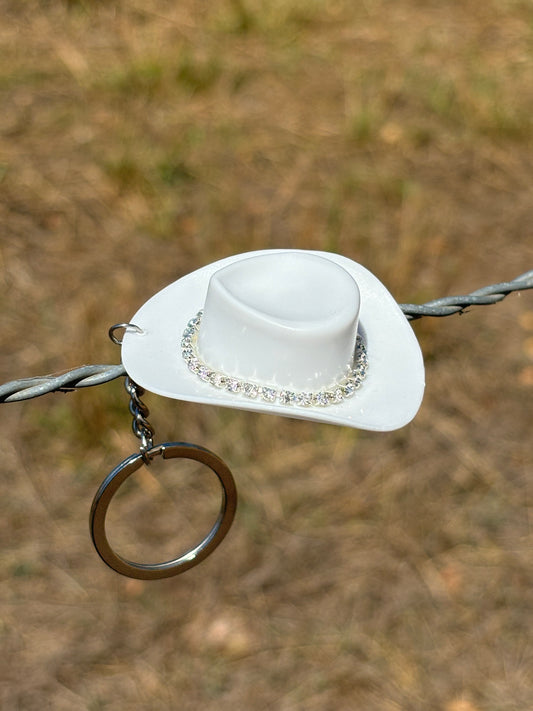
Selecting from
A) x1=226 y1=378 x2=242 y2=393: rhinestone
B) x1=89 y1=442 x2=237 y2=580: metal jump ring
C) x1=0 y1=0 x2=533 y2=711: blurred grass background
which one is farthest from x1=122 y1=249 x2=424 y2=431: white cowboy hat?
x1=0 y1=0 x2=533 y2=711: blurred grass background

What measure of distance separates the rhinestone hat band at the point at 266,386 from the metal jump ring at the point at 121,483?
6.0 inches

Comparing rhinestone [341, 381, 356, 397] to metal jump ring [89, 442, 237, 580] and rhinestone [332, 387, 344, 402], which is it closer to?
rhinestone [332, 387, 344, 402]

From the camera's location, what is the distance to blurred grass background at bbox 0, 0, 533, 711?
2416mm

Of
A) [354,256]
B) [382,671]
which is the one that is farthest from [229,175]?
[382,671]

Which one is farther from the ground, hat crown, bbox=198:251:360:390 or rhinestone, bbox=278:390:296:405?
hat crown, bbox=198:251:360:390

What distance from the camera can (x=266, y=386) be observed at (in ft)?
3.65

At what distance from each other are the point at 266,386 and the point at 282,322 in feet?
0.34

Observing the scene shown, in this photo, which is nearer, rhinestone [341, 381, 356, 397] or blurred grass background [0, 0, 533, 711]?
rhinestone [341, 381, 356, 397]

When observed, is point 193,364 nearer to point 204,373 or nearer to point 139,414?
point 204,373

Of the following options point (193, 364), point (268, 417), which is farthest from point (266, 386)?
point (268, 417)

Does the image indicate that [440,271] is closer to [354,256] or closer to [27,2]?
[354,256]

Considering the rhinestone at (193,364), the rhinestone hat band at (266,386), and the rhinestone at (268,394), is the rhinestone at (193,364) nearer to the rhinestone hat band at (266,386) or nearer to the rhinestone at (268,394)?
the rhinestone hat band at (266,386)

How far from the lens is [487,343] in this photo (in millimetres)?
3277

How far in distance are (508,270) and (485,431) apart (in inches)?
39.5
